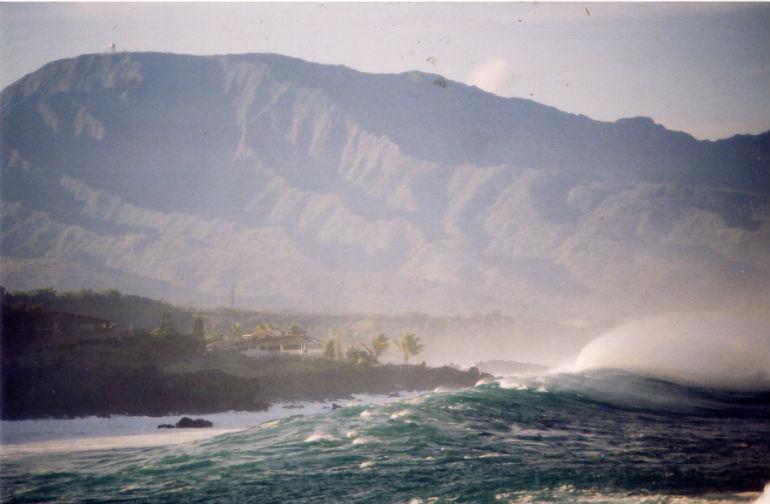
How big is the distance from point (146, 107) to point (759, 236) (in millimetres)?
75371

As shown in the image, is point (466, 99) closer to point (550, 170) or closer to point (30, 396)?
point (550, 170)

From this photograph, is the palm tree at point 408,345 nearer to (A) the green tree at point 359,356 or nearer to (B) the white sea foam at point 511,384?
(A) the green tree at point 359,356

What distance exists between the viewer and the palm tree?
28025mm

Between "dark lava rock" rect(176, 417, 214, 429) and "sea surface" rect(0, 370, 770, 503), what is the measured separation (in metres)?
0.36

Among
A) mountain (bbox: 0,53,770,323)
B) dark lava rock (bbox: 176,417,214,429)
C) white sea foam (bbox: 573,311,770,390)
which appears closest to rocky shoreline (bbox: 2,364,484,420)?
dark lava rock (bbox: 176,417,214,429)

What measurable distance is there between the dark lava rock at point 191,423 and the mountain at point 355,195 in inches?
624

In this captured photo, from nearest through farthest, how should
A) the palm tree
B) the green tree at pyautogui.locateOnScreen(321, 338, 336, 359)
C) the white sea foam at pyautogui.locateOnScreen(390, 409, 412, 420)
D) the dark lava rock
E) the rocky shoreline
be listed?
the white sea foam at pyautogui.locateOnScreen(390, 409, 412, 420) → the dark lava rock → the rocky shoreline → the green tree at pyautogui.locateOnScreen(321, 338, 336, 359) → the palm tree

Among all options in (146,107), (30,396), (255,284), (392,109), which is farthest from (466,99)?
(30,396)

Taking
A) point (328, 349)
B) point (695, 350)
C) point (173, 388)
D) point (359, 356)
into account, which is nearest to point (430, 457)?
point (173, 388)

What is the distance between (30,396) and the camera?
66.8 feet

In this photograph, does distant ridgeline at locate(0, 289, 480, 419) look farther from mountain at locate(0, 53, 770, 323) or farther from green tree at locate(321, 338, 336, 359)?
mountain at locate(0, 53, 770, 323)

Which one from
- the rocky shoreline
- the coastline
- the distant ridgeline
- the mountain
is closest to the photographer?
the coastline

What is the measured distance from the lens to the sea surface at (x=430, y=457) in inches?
423

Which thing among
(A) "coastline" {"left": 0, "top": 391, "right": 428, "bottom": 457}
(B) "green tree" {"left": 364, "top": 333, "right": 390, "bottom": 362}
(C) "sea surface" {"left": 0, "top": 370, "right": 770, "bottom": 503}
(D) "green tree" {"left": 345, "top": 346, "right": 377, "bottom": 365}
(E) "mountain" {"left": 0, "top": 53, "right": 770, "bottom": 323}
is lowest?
(A) "coastline" {"left": 0, "top": 391, "right": 428, "bottom": 457}
